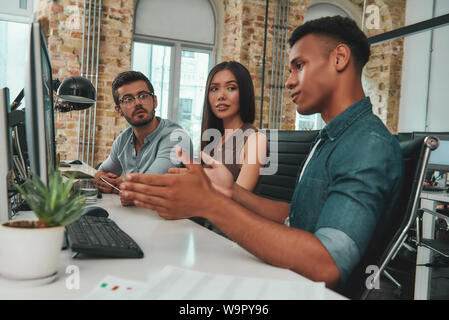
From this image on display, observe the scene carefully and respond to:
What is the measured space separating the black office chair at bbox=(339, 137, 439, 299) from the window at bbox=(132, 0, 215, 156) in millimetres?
4211

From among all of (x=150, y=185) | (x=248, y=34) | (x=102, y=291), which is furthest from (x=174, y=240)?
(x=248, y=34)

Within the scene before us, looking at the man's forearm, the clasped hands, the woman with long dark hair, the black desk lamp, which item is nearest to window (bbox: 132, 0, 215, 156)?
the woman with long dark hair

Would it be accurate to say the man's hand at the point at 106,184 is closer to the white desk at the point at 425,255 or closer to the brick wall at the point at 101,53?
the white desk at the point at 425,255

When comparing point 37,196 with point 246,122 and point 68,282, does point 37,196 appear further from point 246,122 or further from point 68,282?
point 246,122

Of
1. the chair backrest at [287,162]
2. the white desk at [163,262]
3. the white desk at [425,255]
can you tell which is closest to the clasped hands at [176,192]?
the white desk at [163,262]

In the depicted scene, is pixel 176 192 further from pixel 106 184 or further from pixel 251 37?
pixel 251 37

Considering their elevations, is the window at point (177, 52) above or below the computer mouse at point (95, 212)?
above

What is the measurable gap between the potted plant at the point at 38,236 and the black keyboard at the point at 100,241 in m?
0.12

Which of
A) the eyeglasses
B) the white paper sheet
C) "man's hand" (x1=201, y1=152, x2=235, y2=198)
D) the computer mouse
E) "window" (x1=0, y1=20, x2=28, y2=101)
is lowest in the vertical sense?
the white paper sheet

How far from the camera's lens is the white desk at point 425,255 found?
7.97ft

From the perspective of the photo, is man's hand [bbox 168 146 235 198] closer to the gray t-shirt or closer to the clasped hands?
the clasped hands

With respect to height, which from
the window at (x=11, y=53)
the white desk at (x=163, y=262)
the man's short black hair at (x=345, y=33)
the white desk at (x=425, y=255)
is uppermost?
the window at (x=11, y=53)

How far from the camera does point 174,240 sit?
40.3 inches

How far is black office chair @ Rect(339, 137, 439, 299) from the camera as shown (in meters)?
0.91
